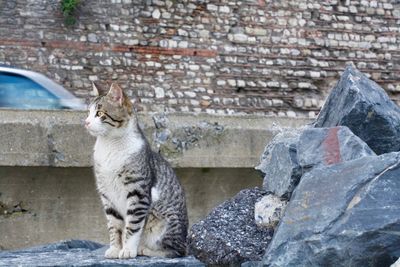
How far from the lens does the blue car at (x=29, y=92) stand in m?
15.5

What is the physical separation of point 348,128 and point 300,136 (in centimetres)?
24

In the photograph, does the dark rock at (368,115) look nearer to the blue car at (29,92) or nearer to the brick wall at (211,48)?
the blue car at (29,92)

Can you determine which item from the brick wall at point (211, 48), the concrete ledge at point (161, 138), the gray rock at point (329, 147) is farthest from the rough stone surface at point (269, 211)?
the brick wall at point (211, 48)

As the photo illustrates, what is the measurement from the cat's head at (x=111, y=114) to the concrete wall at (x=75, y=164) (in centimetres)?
135

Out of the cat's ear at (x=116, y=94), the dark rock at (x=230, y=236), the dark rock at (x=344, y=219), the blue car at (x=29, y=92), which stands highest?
the cat's ear at (x=116, y=94)

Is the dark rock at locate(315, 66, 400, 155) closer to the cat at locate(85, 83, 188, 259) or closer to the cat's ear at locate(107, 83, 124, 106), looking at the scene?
the cat at locate(85, 83, 188, 259)

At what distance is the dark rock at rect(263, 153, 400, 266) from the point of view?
193 inches

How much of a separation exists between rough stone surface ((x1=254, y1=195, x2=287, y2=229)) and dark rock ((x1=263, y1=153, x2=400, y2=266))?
1.17 feet

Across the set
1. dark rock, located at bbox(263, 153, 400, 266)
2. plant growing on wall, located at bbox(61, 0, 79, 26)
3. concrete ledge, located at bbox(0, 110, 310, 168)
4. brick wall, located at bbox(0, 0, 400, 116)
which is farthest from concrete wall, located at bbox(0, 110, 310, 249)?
plant growing on wall, located at bbox(61, 0, 79, 26)

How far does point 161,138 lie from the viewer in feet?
25.7

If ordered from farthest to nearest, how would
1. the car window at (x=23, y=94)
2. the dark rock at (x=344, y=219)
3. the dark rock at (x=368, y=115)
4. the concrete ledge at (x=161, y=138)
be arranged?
the car window at (x=23, y=94), the concrete ledge at (x=161, y=138), the dark rock at (x=368, y=115), the dark rock at (x=344, y=219)

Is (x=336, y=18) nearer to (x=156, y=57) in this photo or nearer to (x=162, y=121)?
(x=156, y=57)

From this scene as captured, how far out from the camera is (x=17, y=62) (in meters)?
19.6

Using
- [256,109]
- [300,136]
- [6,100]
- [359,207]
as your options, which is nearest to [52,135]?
[300,136]
